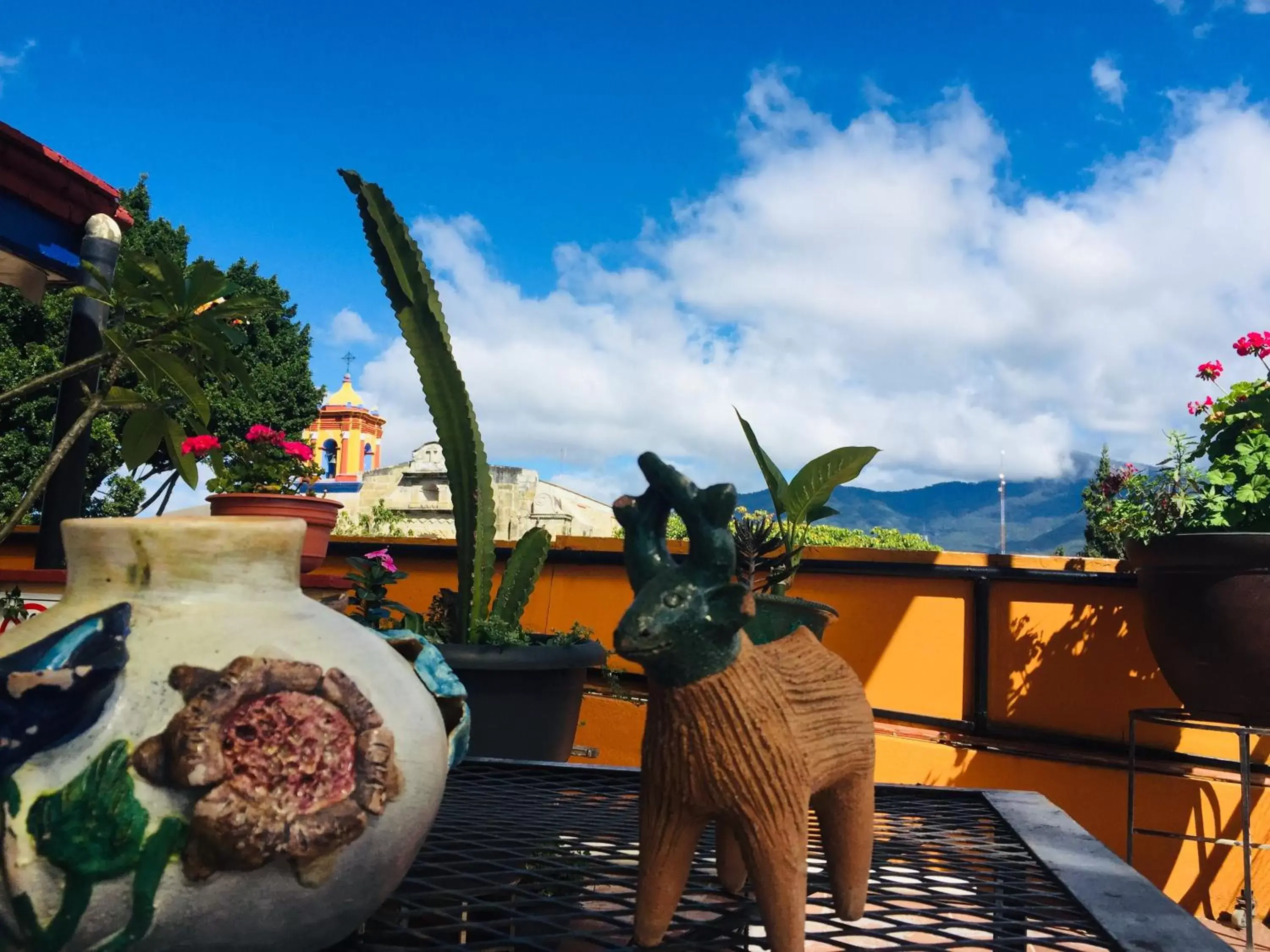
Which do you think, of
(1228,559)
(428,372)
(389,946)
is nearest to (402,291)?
(428,372)

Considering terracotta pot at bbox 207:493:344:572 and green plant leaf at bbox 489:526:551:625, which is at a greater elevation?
terracotta pot at bbox 207:493:344:572

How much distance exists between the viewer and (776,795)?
83 cm

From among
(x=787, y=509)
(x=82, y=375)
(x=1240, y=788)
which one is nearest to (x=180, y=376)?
(x=787, y=509)

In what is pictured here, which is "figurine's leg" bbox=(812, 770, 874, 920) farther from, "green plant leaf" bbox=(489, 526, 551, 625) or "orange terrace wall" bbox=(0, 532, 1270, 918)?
"orange terrace wall" bbox=(0, 532, 1270, 918)

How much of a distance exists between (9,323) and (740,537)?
1397cm

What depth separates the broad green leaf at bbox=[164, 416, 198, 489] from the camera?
1.65 m

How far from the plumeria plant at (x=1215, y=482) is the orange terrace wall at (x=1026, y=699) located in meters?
0.28

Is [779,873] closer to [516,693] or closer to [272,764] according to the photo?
[272,764]

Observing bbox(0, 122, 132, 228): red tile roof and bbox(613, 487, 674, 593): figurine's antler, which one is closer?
bbox(613, 487, 674, 593): figurine's antler

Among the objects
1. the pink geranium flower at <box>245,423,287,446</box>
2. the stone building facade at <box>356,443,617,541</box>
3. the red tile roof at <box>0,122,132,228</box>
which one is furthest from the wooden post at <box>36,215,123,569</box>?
the stone building facade at <box>356,443,617,541</box>

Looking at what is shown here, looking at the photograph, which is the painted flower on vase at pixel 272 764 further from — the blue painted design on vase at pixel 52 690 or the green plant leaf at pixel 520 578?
the green plant leaf at pixel 520 578

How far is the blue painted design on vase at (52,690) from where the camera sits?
2.09 ft

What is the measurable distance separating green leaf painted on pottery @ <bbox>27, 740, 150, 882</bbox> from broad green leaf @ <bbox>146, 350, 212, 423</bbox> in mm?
1028

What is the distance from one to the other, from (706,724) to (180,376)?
123 cm
